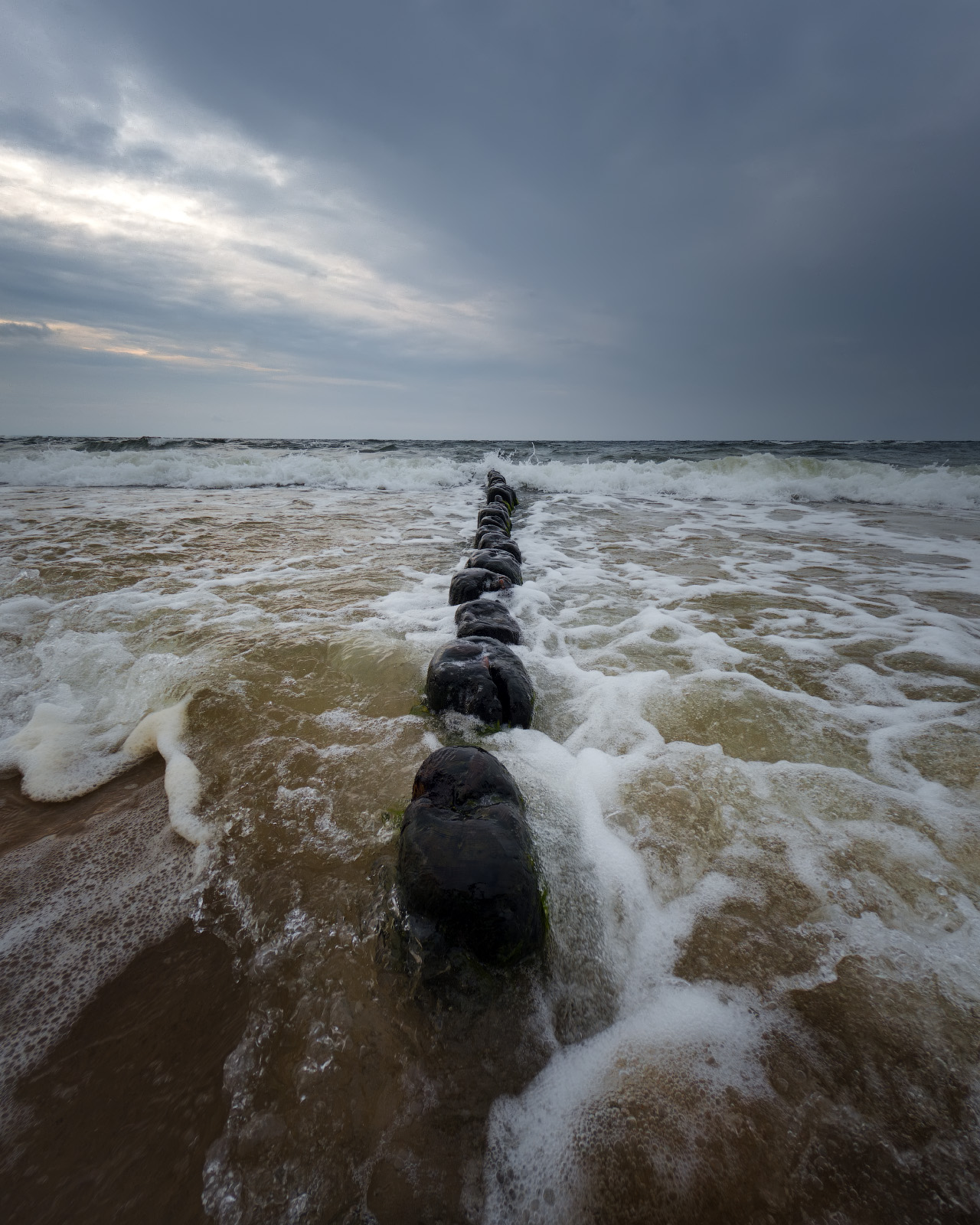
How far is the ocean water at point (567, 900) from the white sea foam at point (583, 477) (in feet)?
30.8

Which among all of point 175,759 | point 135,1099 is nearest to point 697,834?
point 135,1099

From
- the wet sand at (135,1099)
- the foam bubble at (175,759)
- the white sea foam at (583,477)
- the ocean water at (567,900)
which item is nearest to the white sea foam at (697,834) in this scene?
the ocean water at (567,900)

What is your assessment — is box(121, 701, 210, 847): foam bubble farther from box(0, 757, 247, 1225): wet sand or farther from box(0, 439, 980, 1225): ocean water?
box(0, 757, 247, 1225): wet sand

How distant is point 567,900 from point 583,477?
1359 centimetres

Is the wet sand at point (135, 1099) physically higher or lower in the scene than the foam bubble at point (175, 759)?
higher

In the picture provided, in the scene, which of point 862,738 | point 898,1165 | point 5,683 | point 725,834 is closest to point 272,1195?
point 898,1165

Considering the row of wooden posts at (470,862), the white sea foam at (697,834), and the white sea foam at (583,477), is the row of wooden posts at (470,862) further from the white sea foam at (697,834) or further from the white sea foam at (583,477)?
the white sea foam at (583,477)

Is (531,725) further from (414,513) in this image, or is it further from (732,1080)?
(414,513)

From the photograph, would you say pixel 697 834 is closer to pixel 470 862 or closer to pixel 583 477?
pixel 470 862

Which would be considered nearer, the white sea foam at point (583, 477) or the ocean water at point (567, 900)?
the ocean water at point (567, 900)

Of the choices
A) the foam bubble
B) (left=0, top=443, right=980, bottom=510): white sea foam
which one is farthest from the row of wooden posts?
(left=0, top=443, right=980, bottom=510): white sea foam

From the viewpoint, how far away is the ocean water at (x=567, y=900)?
0.95 metres

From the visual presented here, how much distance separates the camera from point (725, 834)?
1.74 meters

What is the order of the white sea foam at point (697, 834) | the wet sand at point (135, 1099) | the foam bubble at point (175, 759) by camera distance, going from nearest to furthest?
the wet sand at point (135, 1099) < the white sea foam at point (697, 834) < the foam bubble at point (175, 759)
